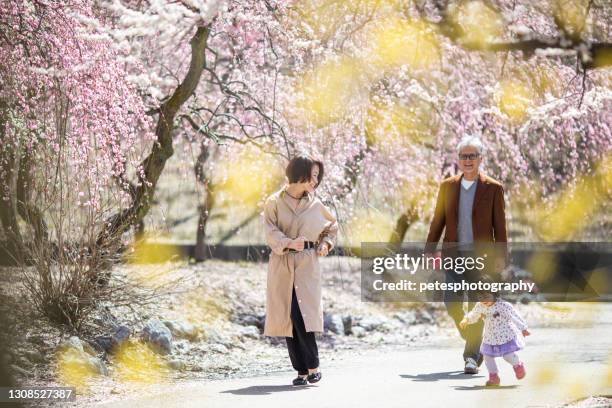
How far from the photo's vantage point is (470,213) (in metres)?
9.27

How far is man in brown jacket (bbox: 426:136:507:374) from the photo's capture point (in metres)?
9.18

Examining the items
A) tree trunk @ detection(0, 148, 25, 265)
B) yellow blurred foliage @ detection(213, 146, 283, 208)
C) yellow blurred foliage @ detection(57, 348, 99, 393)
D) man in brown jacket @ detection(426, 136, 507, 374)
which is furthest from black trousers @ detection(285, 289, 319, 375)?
yellow blurred foliage @ detection(213, 146, 283, 208)

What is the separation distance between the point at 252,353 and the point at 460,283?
383 centimetres

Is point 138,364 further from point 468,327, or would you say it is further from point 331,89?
point 331,89

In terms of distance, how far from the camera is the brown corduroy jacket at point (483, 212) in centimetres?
914

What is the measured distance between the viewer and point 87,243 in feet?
34.5

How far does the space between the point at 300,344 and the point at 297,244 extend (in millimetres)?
773

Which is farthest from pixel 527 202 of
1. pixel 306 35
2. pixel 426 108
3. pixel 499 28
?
pixel 306 35

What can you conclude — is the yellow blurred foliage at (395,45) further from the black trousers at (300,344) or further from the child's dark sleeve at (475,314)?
the black trousers at (300,344)

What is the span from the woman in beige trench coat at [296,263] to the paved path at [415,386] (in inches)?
18.3

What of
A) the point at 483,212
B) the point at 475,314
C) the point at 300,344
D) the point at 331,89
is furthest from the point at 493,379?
the point at 331,89

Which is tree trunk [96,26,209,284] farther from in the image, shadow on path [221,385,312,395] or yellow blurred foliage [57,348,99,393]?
shadow on path [221,385,312,395]

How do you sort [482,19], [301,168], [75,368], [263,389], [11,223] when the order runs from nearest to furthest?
1. [301,168]
2. [263,389]
3. [75,368]
4. [11,223]
5. [482,19]

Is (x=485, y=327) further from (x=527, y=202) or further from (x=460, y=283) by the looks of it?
(x=527, y=202)
